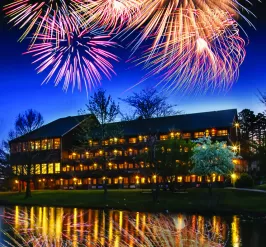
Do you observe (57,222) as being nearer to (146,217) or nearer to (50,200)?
(146,217)

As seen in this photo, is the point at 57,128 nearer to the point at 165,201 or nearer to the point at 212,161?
the point at 212,161

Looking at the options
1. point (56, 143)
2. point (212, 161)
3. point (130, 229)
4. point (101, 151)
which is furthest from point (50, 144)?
point (130, 229)

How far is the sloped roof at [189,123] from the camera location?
66.3 metres

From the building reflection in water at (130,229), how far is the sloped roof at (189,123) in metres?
30.4

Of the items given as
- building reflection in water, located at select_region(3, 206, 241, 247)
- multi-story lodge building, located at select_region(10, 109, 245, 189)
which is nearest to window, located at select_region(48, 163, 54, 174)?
multi-story lodge building, located at select_region(10, 109, 245, 189)

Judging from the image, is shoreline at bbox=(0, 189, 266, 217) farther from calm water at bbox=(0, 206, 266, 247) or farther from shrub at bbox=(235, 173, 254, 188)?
shrub at bbox=(235, 173, 254, 188)

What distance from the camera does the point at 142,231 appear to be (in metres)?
26.8

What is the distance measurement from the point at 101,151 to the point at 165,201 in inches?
909

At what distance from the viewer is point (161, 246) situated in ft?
64.0

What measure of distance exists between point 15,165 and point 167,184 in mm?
25784

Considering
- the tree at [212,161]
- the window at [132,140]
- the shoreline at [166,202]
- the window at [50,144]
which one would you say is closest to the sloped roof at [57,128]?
the window at [50,144]

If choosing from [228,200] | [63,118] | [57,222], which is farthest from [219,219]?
[63,118]

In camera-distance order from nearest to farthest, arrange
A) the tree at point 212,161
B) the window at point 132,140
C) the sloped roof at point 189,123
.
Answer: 1. the tree at point 212,161
2. the sloped roof at point 189,123
3. the window at point 132,140

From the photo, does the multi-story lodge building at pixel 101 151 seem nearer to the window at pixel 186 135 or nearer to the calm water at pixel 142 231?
the window at pixel 186 135
